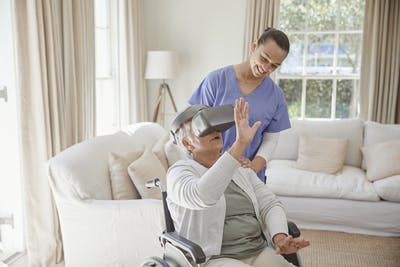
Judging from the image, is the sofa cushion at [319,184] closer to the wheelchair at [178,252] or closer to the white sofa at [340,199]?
the white sofa at [340,199]

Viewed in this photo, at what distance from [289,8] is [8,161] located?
3186 mm

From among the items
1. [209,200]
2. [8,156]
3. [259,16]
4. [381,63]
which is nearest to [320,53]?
[381,63]

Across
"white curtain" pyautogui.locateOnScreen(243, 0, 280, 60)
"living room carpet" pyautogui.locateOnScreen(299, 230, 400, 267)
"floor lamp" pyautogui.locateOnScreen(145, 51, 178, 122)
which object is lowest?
"living room carpet" pyautogui.locateOnScreen(299, 230, 400, 267)

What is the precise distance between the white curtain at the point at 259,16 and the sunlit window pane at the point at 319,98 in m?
0.81

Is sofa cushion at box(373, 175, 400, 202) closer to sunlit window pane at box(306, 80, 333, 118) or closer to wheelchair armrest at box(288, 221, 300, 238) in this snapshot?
sunlit window pane at box(306, 80, 333, 118)

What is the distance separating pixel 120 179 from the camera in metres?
2.27

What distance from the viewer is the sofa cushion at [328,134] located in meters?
3.63

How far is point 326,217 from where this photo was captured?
314 cm

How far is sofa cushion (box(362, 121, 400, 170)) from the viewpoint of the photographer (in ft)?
11.5

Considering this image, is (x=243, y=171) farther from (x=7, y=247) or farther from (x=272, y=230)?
(x=7, y=247)

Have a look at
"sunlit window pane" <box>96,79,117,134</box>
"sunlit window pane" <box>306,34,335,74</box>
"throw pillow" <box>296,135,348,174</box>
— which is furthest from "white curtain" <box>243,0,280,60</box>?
"sunlit window pane" <box>96,79,117,134</box>

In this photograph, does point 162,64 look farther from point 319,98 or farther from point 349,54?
point 349,54

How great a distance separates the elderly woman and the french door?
1584 millimetres

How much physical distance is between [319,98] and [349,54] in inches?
21.9
